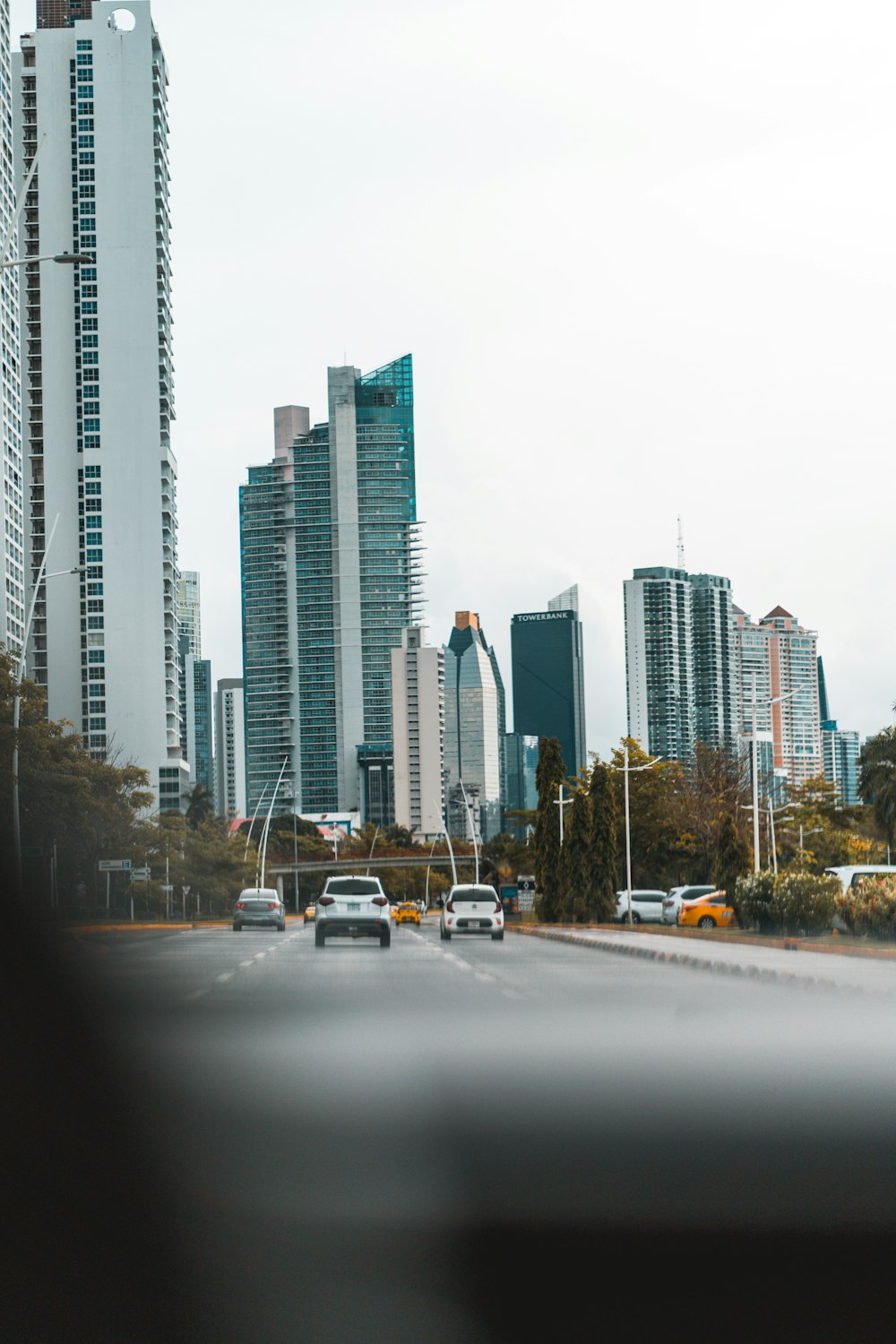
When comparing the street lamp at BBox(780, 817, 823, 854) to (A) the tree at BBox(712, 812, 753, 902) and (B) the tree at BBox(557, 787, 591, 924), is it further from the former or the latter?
(A) the tree at BBox(712, 812, 753, 902)

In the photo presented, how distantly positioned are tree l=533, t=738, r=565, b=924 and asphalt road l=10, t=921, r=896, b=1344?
53140 millimetres

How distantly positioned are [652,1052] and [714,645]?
16665cm

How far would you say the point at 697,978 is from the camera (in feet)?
80.5

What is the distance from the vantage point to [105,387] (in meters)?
164

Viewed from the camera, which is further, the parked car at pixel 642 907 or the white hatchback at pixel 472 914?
the parked car at pixel 642 907

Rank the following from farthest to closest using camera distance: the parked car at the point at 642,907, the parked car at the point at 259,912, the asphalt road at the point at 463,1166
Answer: the parked car at the point at 642,907 → the parked car at the point at 259,912 → the asphalt road at the point at 463,1166

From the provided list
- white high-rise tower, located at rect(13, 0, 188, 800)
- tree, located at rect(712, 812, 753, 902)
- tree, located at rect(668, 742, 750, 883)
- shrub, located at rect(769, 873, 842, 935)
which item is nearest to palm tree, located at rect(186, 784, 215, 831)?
white high-rise tower, located at rect(13, 0, 188, 800)

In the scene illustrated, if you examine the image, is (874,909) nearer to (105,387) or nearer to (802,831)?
(802,831)

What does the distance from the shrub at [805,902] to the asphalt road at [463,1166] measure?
62.6 feet

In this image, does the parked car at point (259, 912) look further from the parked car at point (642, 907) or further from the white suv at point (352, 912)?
the white suv at point (352, 912)

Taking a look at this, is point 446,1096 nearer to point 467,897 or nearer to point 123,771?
point 467,897

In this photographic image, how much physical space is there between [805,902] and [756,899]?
9.84ft

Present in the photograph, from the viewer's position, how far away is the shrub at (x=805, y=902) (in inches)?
1423

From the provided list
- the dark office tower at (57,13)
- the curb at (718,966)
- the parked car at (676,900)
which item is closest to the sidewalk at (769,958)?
the curb at (718,966)
